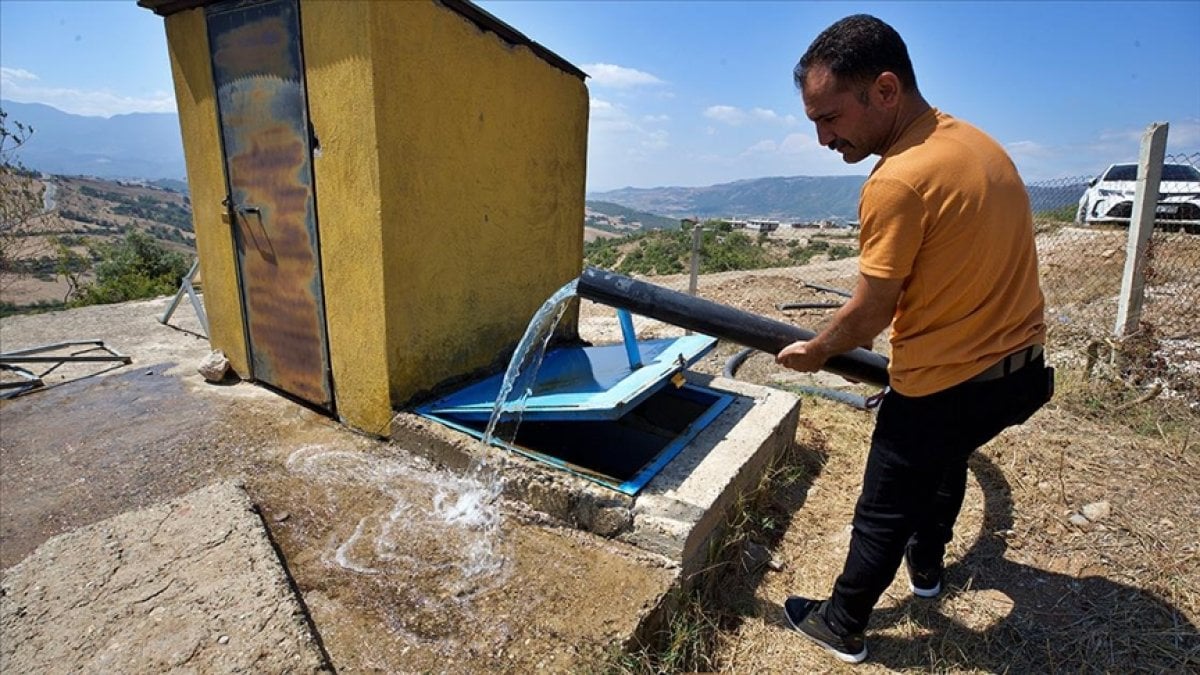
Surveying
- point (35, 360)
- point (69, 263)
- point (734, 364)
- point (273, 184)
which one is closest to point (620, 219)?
point (69, 263)

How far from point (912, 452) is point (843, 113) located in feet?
3.53

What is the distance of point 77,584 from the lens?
219 cm

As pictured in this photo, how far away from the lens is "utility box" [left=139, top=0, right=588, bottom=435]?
116 inches

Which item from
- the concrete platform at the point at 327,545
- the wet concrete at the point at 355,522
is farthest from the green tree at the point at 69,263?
the concrete platform at the point at 327,545

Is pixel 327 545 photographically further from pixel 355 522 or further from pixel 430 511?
pixel 430 511

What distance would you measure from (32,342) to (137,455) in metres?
4.97

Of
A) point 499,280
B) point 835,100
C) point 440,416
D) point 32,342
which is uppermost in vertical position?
point 835,100

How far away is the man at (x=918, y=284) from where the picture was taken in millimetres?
1558

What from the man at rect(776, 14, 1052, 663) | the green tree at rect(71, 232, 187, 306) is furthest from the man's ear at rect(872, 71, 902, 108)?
the green tree at rect(71, 232, 187, 306)

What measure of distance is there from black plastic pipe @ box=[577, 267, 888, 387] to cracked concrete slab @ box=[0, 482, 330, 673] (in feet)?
5.42

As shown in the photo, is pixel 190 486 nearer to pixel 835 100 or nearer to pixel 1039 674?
pixel 835 100

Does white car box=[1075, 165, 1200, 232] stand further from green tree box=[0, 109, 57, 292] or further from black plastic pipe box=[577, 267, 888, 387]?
green tree box=[0, 109, 57, 292]

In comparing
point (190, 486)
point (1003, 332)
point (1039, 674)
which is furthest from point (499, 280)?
point (1039, 674)

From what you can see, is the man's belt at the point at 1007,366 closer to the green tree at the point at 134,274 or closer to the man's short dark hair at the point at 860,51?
the man's short dark hair at the point at 860,51
